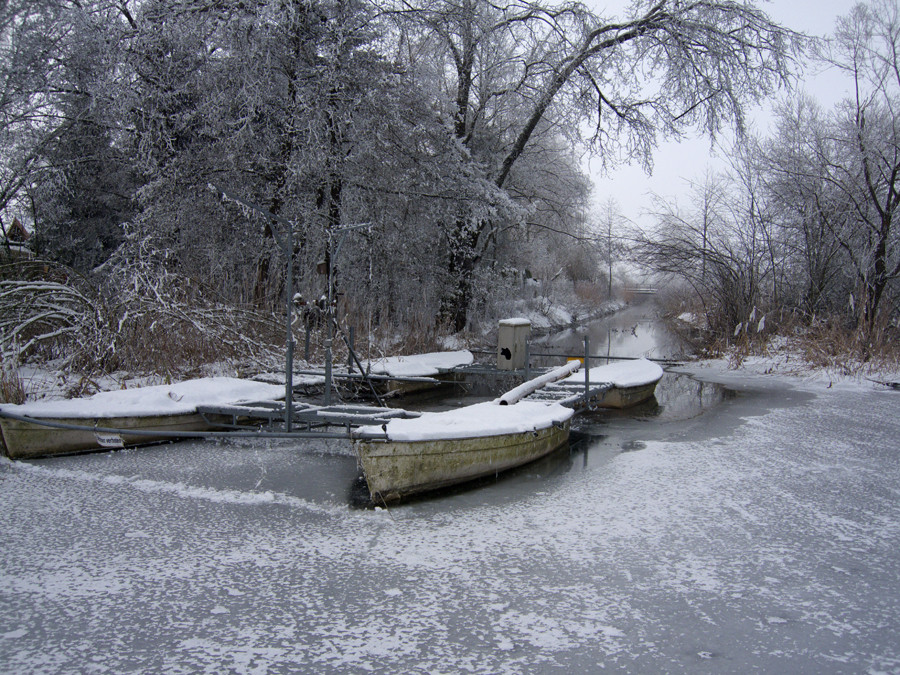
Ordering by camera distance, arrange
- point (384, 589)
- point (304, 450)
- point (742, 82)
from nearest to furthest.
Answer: point (384, 589), point (304, 450), point (742, 82)

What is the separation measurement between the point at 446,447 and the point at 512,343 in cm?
642

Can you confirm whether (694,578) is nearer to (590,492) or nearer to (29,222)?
(590,492)

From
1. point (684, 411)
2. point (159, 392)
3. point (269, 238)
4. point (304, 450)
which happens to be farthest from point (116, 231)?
point (684, 411)

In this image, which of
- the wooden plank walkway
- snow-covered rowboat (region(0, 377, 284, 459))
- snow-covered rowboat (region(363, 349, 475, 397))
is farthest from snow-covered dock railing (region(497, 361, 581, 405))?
snow-covered rowboat (region(0, 377, 284, 459))

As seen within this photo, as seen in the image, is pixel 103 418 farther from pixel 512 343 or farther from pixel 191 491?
pixel 512 343

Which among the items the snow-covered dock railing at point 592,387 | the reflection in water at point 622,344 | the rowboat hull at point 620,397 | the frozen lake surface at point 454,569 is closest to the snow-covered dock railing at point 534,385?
the snow-covered dock railing at point 592,387

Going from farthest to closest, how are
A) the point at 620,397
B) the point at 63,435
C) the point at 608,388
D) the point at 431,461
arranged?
the point at 620,397 → the point at 608,388 → the point at 63,435 → the point at 431,461

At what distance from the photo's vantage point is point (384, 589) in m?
3.94

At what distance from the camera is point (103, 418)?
713cm

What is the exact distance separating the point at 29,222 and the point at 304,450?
15.5m

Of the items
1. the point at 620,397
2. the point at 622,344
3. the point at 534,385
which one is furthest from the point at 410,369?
the point at 622,344

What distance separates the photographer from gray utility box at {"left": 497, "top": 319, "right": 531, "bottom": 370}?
1217cm

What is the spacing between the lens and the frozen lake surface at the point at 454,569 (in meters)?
3.28

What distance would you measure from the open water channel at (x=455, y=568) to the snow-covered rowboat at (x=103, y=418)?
0.27 m
